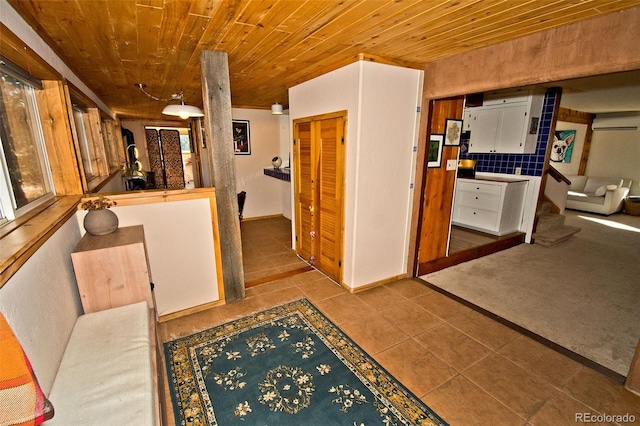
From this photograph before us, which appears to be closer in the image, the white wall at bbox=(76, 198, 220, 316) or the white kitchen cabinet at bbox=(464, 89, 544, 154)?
the white wall at bbox=(76, 198, 220, 316)

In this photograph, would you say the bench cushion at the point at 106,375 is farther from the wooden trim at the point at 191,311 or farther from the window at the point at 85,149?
the window at the point at 85,149

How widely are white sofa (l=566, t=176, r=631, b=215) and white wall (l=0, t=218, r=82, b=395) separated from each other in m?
9.21

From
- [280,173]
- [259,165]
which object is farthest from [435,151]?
[259,165]

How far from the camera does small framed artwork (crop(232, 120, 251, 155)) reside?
5.53 meters

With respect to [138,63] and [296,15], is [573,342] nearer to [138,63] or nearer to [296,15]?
[296,15]

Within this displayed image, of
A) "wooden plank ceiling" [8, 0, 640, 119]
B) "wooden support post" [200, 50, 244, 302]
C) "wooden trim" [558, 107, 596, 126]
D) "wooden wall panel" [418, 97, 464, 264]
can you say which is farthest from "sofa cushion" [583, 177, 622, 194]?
"wooden support post" [200, 50, 244, 302]

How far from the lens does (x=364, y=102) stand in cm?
267

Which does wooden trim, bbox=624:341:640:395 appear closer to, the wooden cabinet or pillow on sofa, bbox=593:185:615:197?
the wooden cabinet

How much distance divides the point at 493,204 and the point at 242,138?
471cm

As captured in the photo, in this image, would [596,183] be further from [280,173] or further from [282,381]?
[282,381]

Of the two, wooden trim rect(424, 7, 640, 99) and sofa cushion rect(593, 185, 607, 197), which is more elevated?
wooden trim rect(424, 7, 640, 99)

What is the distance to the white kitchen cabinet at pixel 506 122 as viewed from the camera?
4406 mm

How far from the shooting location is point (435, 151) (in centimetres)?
325

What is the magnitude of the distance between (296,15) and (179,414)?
254cm
